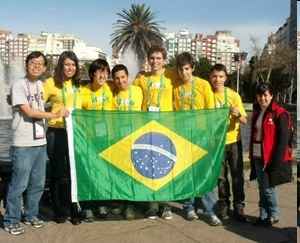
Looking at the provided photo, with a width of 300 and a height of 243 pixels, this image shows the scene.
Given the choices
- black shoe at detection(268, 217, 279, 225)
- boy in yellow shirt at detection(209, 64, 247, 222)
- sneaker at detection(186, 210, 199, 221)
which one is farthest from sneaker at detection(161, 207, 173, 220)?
black shoe at detection(268, 217, 279, 225)

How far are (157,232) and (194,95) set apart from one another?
4.77ft

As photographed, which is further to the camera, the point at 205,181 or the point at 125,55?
the point at 125,55

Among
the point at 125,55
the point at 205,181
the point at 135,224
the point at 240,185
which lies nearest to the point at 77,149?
the point at 135,224

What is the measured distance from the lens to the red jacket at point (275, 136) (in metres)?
4.94

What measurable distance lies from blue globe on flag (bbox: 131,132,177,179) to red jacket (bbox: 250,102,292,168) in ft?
3.30

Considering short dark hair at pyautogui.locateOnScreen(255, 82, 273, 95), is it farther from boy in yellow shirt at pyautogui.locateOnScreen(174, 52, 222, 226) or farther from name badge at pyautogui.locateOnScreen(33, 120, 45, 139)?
name badge at pyautogui.locateOnScreen(33, 120, 45, 139)

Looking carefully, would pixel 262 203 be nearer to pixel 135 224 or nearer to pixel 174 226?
pixel 174 226

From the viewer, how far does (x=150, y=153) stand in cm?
518

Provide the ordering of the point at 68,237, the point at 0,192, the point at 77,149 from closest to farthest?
the point at 68,237 → the point at 77,149 → the point at 0,192

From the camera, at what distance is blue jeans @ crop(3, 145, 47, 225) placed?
4918mm

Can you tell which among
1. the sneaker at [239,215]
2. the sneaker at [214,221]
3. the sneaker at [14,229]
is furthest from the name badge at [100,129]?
the sneaker at [239,215]

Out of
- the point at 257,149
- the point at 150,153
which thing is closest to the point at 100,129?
the point at 150,153

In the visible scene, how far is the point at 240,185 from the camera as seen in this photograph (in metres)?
5.41

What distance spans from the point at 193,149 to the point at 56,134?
1423 millimetres
